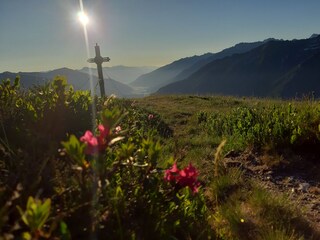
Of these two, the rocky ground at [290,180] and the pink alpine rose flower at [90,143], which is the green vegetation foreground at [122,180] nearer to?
the pink alpine rose flower at [90,143]

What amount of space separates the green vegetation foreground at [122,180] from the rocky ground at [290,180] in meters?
0.12

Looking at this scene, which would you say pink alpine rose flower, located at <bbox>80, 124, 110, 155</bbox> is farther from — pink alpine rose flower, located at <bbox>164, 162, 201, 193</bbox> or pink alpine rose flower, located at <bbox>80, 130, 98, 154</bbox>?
pink alpine rose flower, located at <bbox>164, 162, 201, 193</bbox>

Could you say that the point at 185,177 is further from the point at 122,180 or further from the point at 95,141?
the point at 95,141

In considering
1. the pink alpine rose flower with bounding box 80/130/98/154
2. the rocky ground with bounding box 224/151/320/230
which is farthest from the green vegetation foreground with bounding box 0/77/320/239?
the rocky ground with bounding box 224/151/320/230

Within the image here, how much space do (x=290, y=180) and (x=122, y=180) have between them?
9.65 ft

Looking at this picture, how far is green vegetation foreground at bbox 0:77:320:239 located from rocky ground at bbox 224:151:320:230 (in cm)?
12

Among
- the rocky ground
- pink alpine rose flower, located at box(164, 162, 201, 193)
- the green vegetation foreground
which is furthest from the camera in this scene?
the rocky ground

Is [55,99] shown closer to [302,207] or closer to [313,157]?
[302,207]

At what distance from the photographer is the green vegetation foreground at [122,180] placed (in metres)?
2.38

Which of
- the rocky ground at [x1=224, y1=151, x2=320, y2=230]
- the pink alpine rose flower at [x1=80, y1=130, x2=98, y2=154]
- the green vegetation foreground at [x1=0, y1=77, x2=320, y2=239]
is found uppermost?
the pink alpine rose flower at [x1=80, y1=130, x2=98, y2=154]

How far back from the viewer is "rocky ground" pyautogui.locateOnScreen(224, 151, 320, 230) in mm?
4241

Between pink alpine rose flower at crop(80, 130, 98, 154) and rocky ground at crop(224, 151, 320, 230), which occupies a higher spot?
pink alpine rose flower at crop(80, 130, 98, 154)

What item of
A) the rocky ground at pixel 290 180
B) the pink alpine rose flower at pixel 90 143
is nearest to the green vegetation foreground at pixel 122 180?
the pink alpine rose flower at pixel 90 143

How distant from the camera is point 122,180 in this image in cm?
330
